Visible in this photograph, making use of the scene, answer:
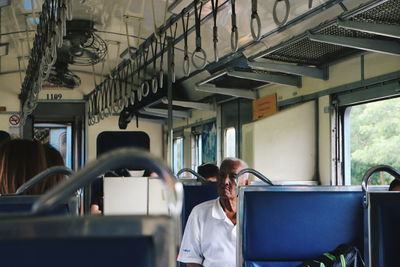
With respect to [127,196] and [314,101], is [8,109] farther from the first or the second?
[314,101]

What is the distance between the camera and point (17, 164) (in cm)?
225

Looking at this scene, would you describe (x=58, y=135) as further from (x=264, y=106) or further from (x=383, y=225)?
(x=383, y=225)

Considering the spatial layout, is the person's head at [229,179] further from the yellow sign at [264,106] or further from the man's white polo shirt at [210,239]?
the yellow sign at [264,106]

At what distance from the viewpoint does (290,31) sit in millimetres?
4316

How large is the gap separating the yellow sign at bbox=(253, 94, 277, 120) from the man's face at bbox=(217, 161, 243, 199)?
2.66 meters

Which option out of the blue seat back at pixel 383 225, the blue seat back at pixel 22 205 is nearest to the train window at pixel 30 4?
the blue seat back at pixel 22 205

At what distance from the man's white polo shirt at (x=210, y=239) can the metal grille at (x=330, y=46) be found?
144cm

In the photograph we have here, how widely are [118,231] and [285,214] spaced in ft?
6.11

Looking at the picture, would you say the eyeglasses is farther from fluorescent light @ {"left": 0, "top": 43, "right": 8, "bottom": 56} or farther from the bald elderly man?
fluorescent light @ {"left": 0, "top": 43, "right": 8, "bottom": 56}

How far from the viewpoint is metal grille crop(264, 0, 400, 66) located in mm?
3209

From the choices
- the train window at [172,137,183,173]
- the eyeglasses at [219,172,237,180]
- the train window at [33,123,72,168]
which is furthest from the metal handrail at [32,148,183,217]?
the train window at [33,123,72,168]

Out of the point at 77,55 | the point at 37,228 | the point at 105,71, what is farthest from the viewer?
the point at 105,71

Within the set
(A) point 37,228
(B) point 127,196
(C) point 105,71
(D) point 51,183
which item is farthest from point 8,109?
(A) point 37,228

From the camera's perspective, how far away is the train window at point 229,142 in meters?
7.16
